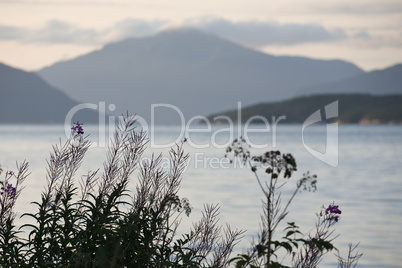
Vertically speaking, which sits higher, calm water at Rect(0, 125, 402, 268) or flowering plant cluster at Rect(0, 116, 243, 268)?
flowering plant cluster at Rect(0, 116, 243, 268)

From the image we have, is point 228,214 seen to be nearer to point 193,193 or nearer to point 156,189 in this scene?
point 193,193

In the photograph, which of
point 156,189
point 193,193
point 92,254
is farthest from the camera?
point 193,193

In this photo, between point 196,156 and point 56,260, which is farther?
point 196,156

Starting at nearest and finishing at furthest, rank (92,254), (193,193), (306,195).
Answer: (92,254), (193,193), (306,195)

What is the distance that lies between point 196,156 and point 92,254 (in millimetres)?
57169

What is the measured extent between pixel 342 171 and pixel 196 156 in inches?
688

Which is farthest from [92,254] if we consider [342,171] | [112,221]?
[342,171]

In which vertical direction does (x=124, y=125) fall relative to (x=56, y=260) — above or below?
above

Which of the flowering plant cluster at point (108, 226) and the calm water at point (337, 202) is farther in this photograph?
the calm water at point (337, 202)

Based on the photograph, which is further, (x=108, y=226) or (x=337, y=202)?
(x=337, y=202)

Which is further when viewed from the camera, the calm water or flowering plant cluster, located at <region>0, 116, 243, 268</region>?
the calm water

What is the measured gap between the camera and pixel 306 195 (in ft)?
99.3

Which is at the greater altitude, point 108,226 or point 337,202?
point 108,226

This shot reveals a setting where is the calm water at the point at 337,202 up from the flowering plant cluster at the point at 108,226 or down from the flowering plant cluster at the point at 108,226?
down
